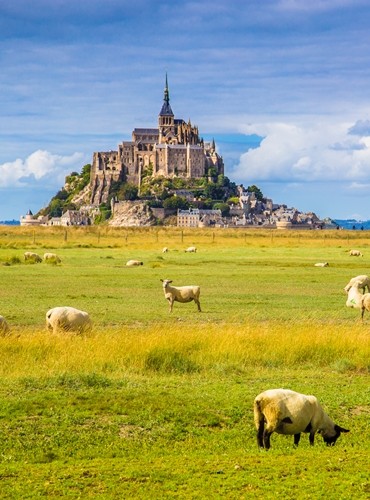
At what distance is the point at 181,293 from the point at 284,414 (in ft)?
56.0

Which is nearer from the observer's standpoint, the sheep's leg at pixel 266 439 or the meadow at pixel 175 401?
the meadow at pixel 175 401

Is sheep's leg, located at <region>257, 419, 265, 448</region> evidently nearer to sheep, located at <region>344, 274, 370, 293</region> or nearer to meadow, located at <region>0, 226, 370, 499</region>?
meadow, located at <region>0, 226, 370, 499</region>

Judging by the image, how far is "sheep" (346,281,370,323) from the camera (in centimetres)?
2416

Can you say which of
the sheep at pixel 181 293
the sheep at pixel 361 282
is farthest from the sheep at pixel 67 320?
the sheep at pixel 361 282

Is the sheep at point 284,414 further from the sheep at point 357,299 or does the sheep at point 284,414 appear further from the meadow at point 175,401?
the sheep at point 357,299

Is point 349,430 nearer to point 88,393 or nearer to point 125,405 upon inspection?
point 125,405

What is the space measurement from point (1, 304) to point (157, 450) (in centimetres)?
1722

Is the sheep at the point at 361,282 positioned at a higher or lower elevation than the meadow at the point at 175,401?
higher

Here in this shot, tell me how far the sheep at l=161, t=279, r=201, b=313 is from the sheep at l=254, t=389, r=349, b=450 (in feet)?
52.6

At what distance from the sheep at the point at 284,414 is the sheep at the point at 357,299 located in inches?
534

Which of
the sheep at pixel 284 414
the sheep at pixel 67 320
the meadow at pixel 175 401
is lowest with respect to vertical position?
the meadow at pixel 175 401

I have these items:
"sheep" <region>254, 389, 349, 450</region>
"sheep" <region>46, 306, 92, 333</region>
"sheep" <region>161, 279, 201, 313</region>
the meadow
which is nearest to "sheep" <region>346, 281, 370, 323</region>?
the meadow

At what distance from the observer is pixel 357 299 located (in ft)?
84.6

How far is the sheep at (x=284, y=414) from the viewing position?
10273 millimetres
